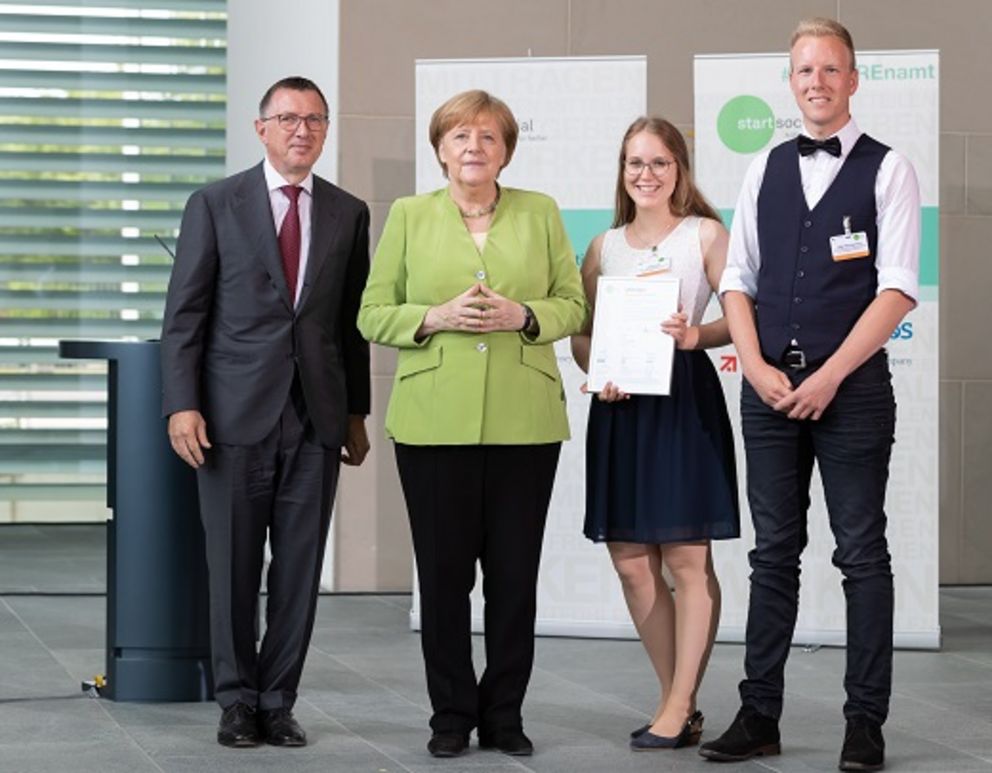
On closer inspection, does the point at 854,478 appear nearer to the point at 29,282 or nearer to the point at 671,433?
the point at 671,433

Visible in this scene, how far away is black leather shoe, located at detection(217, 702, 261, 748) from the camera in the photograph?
16.0 feet

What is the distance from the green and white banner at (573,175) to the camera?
22.4 feet

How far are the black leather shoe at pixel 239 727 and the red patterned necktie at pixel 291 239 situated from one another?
3.29 feet

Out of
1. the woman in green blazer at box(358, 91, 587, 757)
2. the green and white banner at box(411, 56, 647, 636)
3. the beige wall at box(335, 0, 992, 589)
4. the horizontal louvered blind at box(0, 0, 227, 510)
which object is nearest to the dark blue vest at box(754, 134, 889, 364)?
the woman in green blazer at box(358, 91, 587, 757)

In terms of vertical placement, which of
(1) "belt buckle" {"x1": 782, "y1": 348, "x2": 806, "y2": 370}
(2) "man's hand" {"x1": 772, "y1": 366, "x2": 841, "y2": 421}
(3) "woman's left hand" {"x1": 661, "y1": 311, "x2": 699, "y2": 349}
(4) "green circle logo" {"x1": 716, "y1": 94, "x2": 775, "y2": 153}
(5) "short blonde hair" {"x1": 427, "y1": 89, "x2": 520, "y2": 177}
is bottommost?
(2) "man's hand" {"x1": 772, "y1": 366, "x2": 841, "y2": 421}

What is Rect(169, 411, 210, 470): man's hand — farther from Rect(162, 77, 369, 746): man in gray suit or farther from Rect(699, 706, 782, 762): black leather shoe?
Rect(699, 706, 782, 762): black leather shoe

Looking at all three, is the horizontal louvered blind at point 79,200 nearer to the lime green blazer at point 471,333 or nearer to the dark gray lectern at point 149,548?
the dark gray lectern at point 149,548

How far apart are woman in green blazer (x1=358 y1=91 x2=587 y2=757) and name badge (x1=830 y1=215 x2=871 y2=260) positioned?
0.65m

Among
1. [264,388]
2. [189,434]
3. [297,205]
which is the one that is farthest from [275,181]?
[189,434]

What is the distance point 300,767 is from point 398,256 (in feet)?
4.00

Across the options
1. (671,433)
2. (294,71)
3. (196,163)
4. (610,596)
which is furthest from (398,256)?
(196,163)

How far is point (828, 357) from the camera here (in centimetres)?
459

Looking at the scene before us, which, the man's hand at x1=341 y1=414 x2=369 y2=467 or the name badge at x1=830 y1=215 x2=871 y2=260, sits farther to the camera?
the man's hand at x1=341 y1=414 x2=369 y2=467

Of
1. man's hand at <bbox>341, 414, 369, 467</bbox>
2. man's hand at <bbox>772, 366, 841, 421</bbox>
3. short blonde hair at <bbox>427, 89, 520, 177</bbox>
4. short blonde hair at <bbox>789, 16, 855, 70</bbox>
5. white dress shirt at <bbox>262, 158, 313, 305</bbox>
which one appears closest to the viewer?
man's hand at <bbox>772, 366, 841, 421</bbox>
